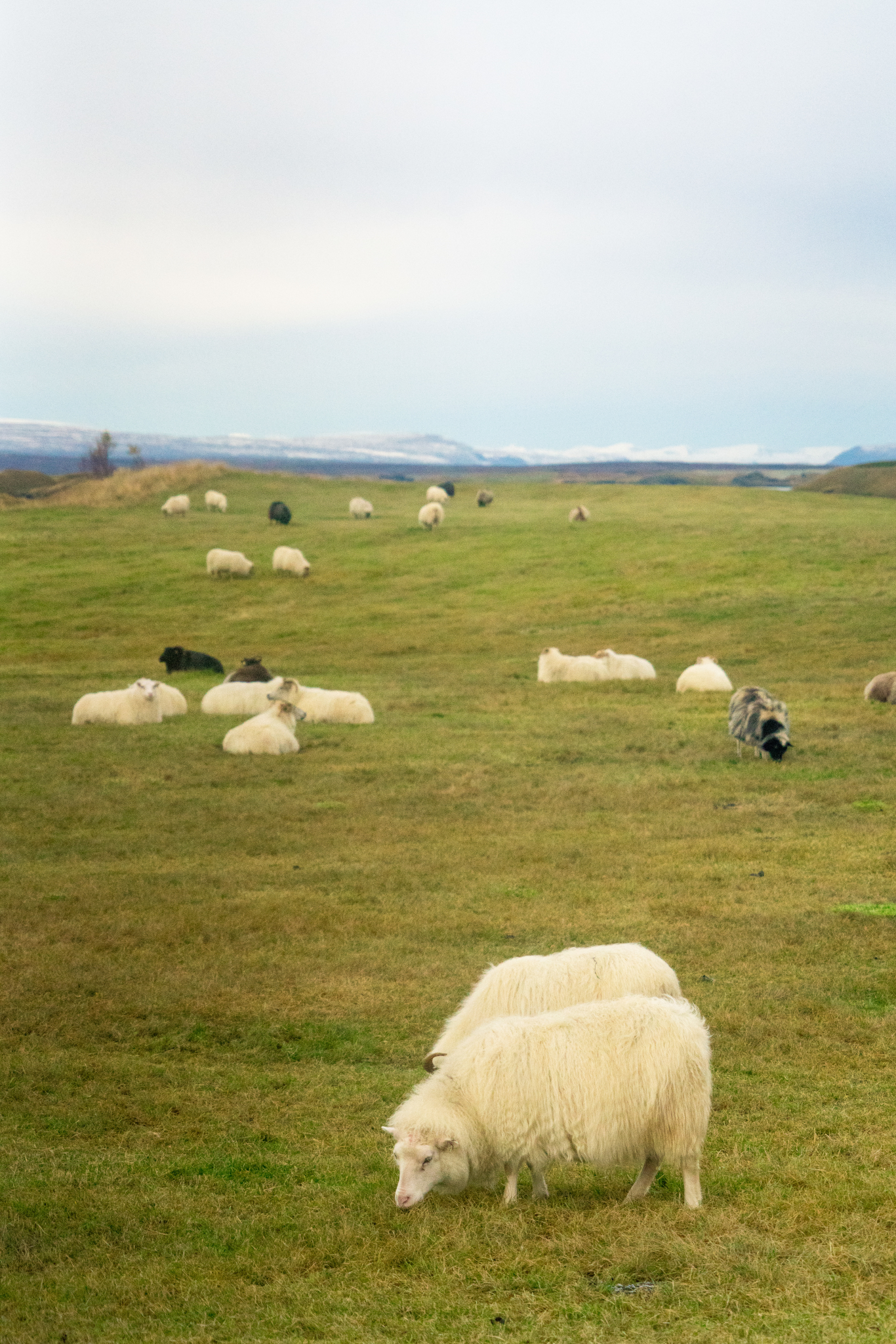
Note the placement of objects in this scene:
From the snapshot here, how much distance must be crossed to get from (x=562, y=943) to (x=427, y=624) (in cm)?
2347

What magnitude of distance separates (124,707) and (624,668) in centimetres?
1033

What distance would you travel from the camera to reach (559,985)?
7.27m

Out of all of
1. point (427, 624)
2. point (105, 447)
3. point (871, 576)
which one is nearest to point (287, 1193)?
point (427, 624)

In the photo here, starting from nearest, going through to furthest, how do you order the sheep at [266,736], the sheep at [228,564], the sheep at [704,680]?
the sheep at [266,736] < the sheep at [704,680] < the sheep at [228,564]

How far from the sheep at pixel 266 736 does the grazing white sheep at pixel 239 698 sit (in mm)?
2388

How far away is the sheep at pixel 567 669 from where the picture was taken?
24484 millimetres

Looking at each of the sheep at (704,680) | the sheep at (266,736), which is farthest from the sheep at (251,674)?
the sheep at (704,680)

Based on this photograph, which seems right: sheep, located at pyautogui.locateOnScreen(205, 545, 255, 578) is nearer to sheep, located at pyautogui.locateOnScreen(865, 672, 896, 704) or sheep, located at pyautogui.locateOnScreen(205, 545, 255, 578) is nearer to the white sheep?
the white sheep

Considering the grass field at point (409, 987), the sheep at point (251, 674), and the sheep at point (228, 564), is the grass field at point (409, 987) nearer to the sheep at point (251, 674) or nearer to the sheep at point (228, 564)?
the sheep at point (251, 674)

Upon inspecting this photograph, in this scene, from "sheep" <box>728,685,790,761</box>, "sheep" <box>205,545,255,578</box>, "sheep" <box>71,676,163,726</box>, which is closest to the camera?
"sheep" <box>728,685,790,761</box>

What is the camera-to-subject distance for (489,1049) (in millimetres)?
6055

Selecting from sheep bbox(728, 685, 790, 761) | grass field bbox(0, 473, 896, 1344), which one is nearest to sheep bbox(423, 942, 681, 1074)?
grass field bbox(0, 473, 896, 1344)

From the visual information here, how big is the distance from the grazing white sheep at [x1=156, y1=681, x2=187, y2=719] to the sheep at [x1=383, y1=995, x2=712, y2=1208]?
16121 mm

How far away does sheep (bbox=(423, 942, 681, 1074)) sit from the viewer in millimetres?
7199
